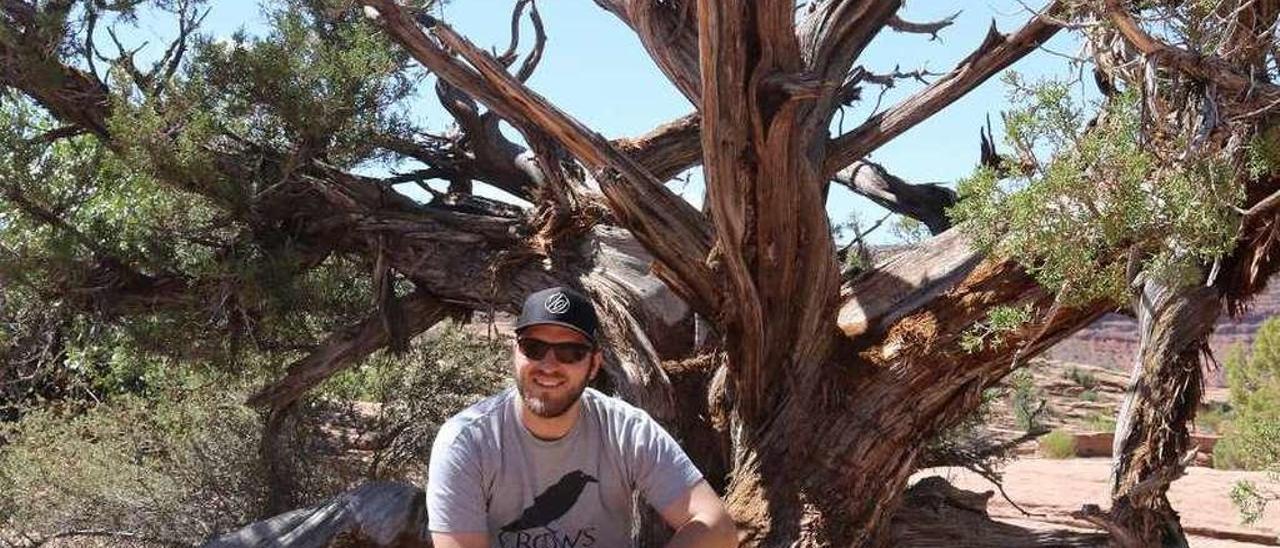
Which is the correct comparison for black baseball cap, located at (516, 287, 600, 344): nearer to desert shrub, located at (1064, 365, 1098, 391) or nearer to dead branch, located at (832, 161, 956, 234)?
dead branch, located at (832, 161, 956, 234)

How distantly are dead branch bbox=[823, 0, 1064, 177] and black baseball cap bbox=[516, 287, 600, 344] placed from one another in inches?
144

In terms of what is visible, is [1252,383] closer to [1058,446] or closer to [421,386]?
[1058,446]

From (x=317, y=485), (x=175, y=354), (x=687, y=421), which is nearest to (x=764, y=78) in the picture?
(x=687, y=421)

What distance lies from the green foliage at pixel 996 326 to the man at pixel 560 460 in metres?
1.87

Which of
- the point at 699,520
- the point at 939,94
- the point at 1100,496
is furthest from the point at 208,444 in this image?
the point at 1100,496

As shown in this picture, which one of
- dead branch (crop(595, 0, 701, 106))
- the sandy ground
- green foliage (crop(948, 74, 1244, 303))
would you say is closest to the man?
green foliage (crop(948, 74, 1244, 303))

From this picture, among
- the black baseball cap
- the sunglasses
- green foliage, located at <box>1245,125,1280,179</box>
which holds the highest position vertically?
green foliage, located at <box>1245,125,1280,179</box>

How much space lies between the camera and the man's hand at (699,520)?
10.3 ft

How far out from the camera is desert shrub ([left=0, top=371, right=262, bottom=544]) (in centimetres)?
884

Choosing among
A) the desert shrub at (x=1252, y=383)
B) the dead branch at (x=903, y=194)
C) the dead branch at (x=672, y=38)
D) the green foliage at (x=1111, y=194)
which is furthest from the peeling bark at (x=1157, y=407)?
the desert shrub at (x=1252, y=383)

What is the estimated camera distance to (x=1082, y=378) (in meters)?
32.0

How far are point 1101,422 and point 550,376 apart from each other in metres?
25.0

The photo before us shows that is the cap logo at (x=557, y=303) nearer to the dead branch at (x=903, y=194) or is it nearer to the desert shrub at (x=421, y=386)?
the dead branch at (x=903, y=194)

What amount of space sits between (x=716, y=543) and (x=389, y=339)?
15.2 feet
